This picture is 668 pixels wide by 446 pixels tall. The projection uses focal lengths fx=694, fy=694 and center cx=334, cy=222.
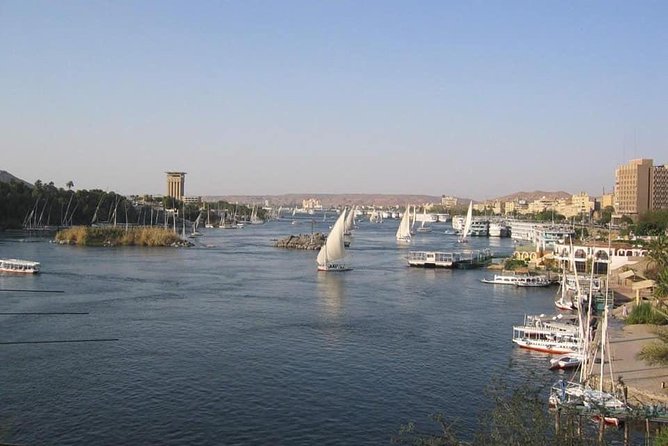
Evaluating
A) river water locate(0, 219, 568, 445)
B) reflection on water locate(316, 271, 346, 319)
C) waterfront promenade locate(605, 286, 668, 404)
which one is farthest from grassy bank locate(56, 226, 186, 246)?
waterfront promenade locate(605, 286, 668, 404)

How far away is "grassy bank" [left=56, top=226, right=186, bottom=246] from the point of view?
132ft

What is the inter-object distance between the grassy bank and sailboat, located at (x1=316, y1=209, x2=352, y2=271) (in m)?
15.2

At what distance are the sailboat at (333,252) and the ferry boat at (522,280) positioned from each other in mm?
6304

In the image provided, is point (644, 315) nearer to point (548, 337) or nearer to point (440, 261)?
point (548, 337)

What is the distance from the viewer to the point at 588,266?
26906 mm

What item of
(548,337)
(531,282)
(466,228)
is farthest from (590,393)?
(466,228)

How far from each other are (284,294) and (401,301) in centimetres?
361

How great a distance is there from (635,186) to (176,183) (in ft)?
281

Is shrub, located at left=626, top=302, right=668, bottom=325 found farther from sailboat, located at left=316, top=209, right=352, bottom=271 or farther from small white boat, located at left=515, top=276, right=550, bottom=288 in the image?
sailboat, located at left=316, top=209, right=352, bottom=271

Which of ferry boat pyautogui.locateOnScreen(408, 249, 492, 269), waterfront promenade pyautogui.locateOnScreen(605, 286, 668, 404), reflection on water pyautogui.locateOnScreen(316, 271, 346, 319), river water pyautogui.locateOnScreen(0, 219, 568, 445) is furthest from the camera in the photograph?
ferry boat pyautogui.locateOnScreen(408, 249, 492, 269)

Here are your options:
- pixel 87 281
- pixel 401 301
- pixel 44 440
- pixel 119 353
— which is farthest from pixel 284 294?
pixel 44 440

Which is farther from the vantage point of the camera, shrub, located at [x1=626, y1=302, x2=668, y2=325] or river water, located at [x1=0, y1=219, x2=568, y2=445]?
shrub, located at [x1=626, y1=302, x2=668, y2=325]

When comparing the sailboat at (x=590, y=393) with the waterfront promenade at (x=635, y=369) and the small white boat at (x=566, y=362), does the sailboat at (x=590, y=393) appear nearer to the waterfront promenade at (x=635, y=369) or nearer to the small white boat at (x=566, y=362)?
the waterfront promenade at (x=635, y=369)

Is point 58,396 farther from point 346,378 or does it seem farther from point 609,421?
point 609,421
